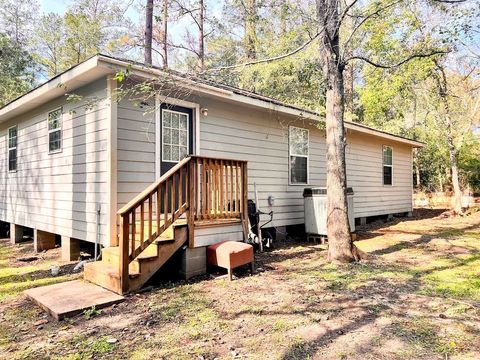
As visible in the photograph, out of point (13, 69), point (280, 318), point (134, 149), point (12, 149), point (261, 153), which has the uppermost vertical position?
point (13, 69)

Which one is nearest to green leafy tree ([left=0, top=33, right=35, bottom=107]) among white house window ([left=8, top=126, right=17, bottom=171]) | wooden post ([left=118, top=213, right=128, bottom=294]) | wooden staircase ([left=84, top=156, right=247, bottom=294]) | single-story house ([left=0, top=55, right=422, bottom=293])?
single-story house ([left=0, top=55, right=422, bottom=293])

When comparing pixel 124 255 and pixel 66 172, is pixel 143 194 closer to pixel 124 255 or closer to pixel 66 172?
pixel 124 255

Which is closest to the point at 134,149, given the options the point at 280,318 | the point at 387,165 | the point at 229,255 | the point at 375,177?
the point at 229,255

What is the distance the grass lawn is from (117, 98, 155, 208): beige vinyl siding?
167 cm

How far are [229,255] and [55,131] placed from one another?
456 cm

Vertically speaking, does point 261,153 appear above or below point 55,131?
below

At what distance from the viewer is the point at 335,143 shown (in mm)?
5652

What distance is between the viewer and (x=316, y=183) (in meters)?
9.25

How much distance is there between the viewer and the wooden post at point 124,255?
3896 millimetres

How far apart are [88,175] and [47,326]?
293cm

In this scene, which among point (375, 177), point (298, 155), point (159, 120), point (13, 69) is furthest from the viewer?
point (13, 69)

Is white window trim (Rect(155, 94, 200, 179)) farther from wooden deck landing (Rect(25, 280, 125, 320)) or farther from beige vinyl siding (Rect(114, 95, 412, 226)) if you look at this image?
wooden deck landing (Rect(25, 280, 125, 320))

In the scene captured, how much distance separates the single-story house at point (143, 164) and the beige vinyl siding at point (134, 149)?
17mm

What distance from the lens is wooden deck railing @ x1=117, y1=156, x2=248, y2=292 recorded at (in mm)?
4031
